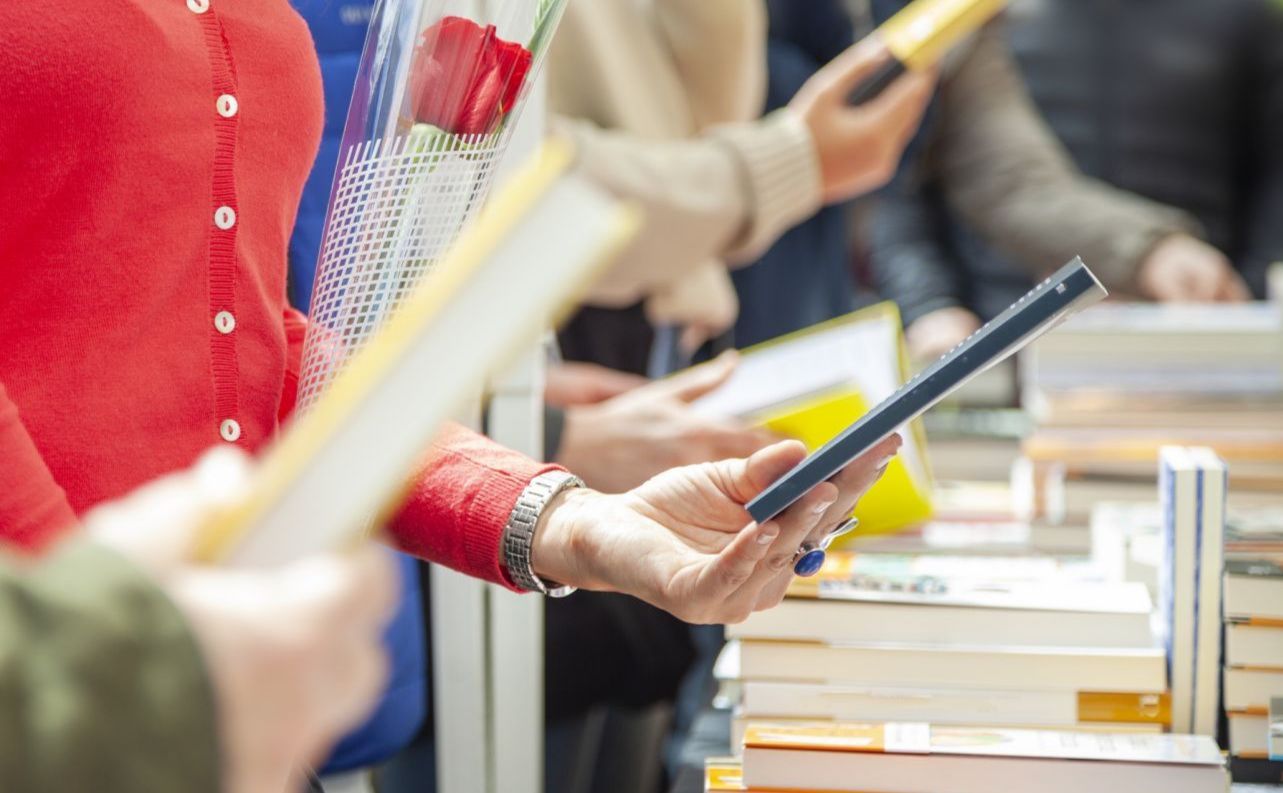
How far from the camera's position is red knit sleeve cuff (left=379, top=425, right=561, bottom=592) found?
0.80 meters

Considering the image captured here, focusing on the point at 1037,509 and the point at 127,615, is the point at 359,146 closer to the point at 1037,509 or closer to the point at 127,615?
the point at 127,615

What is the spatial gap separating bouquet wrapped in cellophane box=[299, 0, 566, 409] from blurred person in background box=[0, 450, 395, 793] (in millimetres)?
350

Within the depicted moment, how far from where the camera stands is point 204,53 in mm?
720

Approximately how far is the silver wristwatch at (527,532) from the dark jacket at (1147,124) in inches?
71.7

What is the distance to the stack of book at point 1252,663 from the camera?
955mm

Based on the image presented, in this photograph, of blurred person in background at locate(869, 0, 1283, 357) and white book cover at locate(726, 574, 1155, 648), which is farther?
blurred person in background at locate(869, 0, 1283, 357)

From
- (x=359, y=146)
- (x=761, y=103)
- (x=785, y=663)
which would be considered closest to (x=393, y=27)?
(x=359, y=146)

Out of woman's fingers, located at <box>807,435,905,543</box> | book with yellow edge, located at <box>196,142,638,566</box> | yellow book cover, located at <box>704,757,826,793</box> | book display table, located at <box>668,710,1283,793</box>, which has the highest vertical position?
book with yellow edge, located at <box>196,142,638,566</box>

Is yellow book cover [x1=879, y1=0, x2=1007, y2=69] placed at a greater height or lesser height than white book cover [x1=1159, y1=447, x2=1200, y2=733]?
greater

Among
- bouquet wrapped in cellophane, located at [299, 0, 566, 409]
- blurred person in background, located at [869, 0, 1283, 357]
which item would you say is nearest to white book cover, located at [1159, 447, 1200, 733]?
bouquet wrapped in cellophane, located at [299, 0, 566, 409]

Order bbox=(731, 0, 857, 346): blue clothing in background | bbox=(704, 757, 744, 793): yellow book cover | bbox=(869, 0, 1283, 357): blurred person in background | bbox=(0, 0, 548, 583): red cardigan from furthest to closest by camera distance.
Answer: bbox=(869, 0, 1283, 357): blurred person in background → bbox=(731, 0, 857, 346): blue clothing in background → bbox=(704, 757, 744, 793): yellow book cover → bbox=(0, 0, 548, 583): red cardigan

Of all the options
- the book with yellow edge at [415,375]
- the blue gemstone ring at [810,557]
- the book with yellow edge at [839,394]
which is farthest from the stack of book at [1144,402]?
the book with yellow edge at [415,375]

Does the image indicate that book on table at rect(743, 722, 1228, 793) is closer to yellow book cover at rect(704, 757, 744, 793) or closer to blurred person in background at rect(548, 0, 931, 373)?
yellow book cover at rect(704, 757, 744, 793)

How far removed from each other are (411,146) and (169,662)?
428 millimetres
